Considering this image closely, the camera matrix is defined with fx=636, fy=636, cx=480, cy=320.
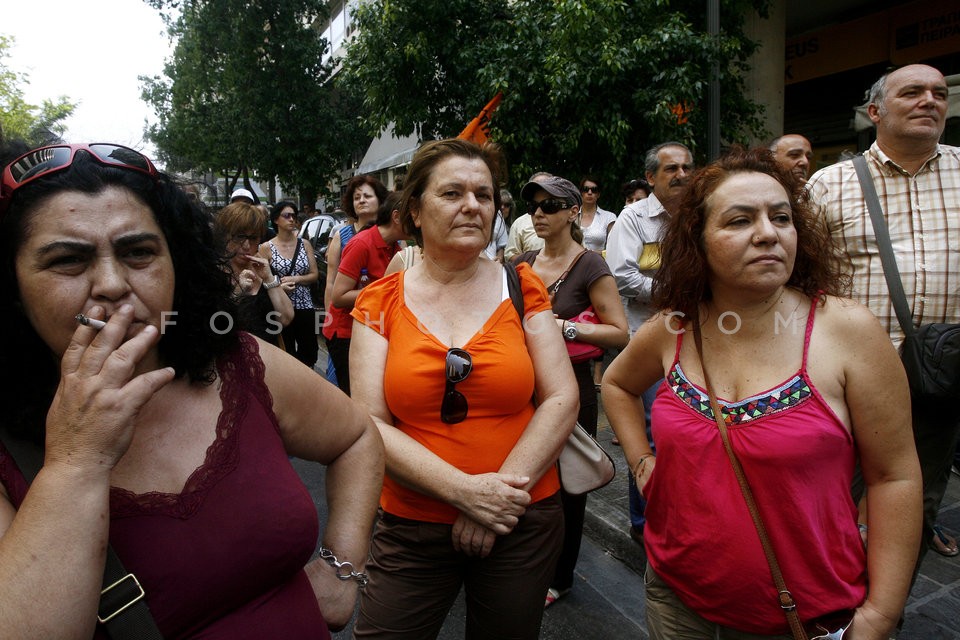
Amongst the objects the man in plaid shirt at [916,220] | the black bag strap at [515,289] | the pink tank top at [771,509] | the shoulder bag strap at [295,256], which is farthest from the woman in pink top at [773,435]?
the shoulder bag strap at [295,256]

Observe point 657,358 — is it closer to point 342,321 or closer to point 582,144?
point 342,321

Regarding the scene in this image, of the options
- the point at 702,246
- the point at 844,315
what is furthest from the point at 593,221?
the point at 844,315

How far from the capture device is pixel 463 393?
210 centimetres

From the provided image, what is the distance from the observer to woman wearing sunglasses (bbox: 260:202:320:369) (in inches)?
237

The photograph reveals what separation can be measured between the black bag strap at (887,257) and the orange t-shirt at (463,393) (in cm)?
173

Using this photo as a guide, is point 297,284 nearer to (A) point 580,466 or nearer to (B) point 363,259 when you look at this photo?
(B) point 363,259

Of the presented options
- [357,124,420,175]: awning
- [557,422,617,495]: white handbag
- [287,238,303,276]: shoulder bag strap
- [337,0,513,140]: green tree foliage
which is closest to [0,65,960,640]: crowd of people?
[557,422,617,495]: white handbag

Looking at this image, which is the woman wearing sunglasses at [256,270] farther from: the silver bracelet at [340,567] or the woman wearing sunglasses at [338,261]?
the silver bracelet at [340,567]

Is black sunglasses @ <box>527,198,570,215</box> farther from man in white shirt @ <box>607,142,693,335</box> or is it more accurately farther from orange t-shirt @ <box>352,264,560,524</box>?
orange t-shirt @ <box>352,264,560,524</box>

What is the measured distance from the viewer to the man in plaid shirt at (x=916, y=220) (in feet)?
8.86

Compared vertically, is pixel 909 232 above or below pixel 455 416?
above

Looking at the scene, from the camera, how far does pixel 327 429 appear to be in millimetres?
1671

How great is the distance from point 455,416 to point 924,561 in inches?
115

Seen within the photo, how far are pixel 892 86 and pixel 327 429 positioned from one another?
9.72ft
